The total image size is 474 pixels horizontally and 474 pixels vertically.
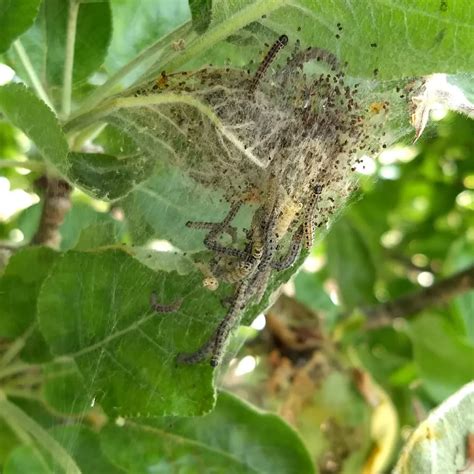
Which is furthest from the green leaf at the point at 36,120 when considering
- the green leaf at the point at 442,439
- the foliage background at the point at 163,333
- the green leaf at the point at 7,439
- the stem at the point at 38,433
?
the green leaf at the point at 442,439

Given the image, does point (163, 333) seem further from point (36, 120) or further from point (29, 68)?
point (29, 68)

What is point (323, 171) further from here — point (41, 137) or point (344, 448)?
point (344, 448)

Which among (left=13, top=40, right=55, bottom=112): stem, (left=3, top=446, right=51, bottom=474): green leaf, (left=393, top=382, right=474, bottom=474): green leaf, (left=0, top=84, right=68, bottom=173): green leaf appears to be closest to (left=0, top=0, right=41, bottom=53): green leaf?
(left=0, top=84, right=68, bottom=173): green leaf

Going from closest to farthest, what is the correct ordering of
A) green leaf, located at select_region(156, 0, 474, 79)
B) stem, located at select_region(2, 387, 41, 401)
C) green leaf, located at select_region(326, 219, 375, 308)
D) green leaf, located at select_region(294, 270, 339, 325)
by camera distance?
green leaf, located at select_region(156, 0, 474, 79) < stem, located at select_region(2, 387, 41, 401) < green leaf, located at select_region(294, 270, 339, 325) < green leaf, located at select_region(326, 219, 375, 308)

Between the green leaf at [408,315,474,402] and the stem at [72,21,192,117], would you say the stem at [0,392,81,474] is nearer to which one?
the stem at [72,21,192,117]

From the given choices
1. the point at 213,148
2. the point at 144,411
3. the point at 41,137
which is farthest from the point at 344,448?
the point at 41,137
